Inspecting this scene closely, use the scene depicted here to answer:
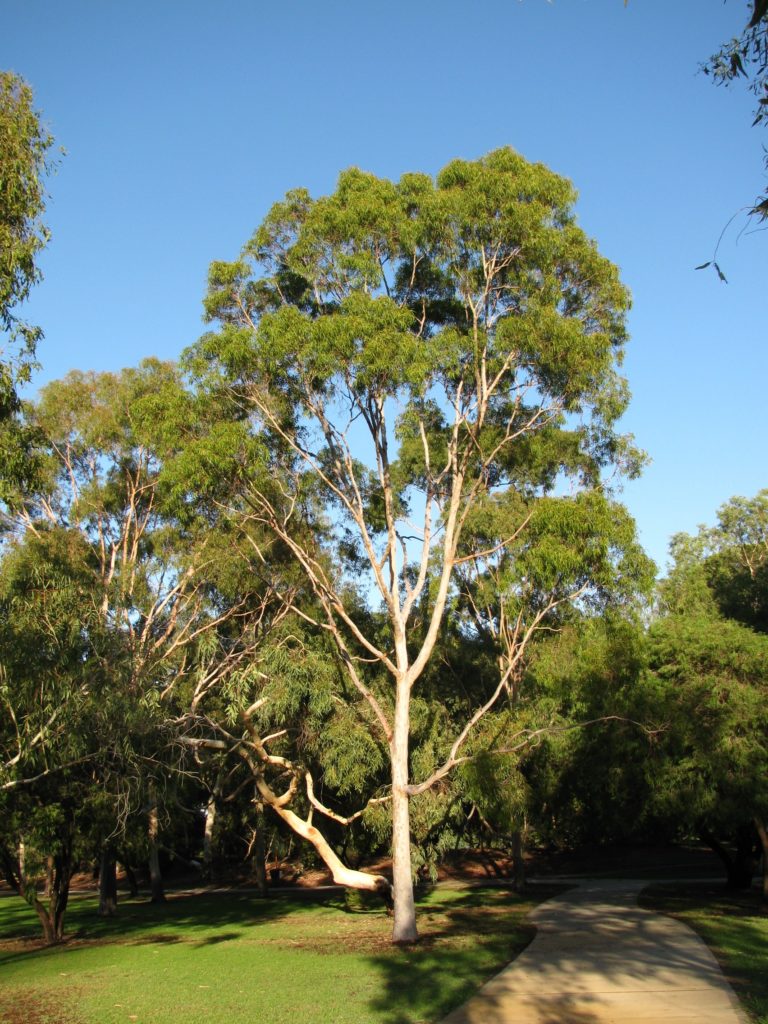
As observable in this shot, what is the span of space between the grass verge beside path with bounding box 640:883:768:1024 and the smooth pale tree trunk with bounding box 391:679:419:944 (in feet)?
14.0

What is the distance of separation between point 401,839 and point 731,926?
517 centimetres

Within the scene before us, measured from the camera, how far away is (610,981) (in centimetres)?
875

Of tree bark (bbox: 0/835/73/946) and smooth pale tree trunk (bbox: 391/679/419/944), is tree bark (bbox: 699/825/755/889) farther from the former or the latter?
tree bark (bbox: 0/835/73/946)

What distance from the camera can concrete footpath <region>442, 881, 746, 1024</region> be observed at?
23.6 ft

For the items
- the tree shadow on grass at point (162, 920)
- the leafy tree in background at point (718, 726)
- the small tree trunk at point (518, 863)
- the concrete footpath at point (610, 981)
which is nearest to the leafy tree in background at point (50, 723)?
the tree shadow on grass at point (162, 920)

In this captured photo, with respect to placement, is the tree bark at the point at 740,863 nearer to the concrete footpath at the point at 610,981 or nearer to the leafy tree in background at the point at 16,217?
the concrete footpath at the point at 610,981

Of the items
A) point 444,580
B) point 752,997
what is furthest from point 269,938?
point 752,997

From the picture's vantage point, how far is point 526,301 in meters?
15.5

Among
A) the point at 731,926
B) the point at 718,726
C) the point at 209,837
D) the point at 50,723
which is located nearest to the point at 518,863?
the point at 718,726

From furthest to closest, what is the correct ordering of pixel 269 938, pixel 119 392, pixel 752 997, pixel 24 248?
pixel 119 392 → pixel 269 938 → pixel 24 248 → pixel 752 997

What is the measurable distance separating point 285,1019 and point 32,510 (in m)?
18.7

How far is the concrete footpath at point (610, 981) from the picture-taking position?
23.6ft

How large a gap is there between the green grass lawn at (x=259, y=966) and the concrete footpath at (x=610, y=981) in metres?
0.42

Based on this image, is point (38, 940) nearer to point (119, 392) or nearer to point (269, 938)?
point (269, 938)
